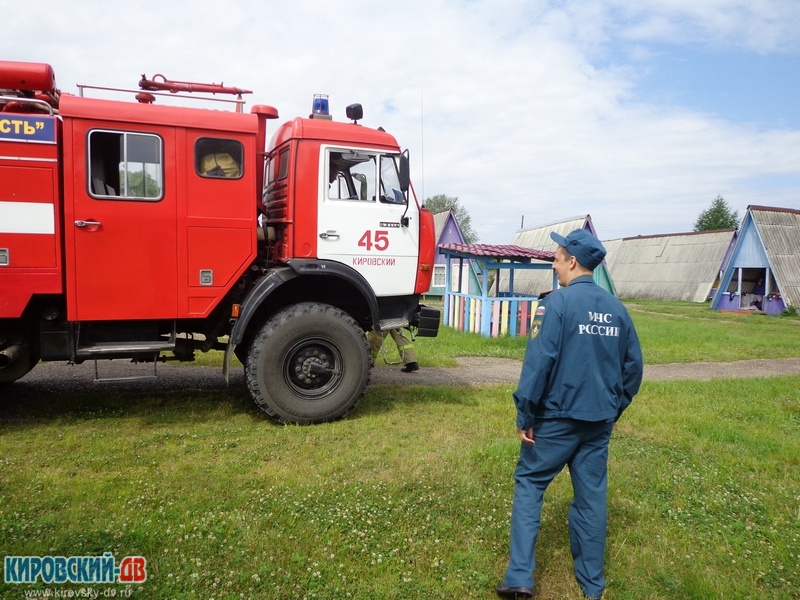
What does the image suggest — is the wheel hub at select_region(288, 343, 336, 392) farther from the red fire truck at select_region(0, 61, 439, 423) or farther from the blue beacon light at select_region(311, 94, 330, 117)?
the blue beacon light at select_region(311, 94, 330, 117)

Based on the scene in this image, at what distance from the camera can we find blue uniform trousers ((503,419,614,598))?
3.18 meters

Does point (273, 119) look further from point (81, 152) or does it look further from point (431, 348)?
point (431, 348)

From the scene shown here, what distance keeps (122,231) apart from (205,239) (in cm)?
76

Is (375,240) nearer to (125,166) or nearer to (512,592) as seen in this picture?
(125,166)

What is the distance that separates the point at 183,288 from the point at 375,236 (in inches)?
82.8

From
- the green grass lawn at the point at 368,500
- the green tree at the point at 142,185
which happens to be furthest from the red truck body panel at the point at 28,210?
the green grass lawn at the point at 368,500

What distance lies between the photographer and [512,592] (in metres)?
3.16

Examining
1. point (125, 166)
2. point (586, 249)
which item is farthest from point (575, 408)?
point (125, 166)

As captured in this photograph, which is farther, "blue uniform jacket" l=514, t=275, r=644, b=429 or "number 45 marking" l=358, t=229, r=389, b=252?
"number 45 marking" l=358, t=229, r=389, b=252

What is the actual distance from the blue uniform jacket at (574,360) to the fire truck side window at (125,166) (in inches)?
166

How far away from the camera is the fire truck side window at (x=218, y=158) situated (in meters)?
5.84

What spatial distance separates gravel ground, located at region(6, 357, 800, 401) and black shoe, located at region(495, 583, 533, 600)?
5.06 metres

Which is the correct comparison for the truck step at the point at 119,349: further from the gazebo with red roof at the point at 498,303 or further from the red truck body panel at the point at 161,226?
the gazebo with red roof at the point at 498,303

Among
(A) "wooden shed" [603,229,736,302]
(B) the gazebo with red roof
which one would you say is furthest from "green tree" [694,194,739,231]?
(B) the gazebo with red roof
